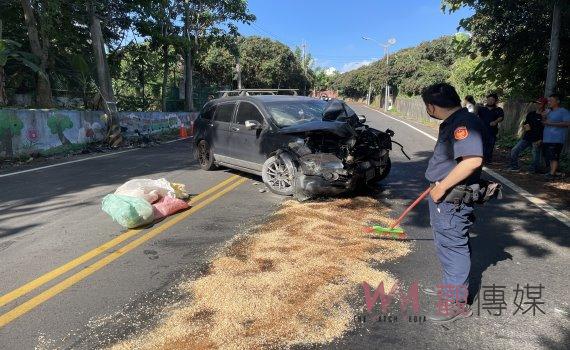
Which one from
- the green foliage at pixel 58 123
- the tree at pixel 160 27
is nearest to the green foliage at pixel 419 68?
the tree at pixel 160 27

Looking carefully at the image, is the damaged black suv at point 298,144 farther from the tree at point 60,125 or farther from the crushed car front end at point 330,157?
the tree at point 60,125

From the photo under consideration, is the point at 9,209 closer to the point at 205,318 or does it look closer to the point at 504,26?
the point at 205,318

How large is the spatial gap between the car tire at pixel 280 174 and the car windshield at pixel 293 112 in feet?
2.48

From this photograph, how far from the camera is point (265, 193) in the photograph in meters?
7.73

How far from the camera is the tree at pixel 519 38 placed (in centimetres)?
1387

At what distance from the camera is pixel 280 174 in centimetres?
742

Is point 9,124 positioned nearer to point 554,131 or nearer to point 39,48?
point 39,48

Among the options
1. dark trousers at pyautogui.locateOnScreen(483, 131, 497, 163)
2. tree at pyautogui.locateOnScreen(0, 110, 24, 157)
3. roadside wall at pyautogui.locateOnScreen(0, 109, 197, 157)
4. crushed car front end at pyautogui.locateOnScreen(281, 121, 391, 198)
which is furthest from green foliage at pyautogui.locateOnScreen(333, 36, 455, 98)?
dark trousers at pyautogui.locateOnScreen(483, 131, 497, 163)

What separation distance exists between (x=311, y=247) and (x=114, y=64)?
79.9ft

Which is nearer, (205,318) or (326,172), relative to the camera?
(205,318)

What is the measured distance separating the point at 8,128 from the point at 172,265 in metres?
10.3

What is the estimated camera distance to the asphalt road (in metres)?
3.25

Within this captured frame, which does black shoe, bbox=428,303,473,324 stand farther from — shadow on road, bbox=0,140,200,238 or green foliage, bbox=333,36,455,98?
green foliage, bbox=333,36,455,98

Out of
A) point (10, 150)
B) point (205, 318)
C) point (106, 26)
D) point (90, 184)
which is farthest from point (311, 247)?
point (106, 26)
